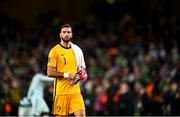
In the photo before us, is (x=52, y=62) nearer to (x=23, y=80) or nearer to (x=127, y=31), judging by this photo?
(x=23, y=80)

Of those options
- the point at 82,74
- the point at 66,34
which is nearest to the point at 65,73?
the point at 82,74

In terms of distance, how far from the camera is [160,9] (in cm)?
2683

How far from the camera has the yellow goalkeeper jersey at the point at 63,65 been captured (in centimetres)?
1409

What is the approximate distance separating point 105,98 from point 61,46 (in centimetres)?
849

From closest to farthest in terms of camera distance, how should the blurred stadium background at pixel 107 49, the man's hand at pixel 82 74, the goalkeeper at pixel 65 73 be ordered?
the man's hand at pixel 82 74, the goalkeeper at pixel 65 73, the blurred stadium background at pixel 107 49

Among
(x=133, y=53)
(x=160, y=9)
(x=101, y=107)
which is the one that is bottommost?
(x=101, y=107)

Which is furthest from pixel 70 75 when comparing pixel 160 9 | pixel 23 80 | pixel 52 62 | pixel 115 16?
pixel 115 16

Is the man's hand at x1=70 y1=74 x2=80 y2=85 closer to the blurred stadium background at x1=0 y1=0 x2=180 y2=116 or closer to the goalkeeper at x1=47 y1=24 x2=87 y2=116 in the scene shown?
the goalkeeper at x1=47 y1=24 x2=87 y2=116

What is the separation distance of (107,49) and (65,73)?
12597 mm

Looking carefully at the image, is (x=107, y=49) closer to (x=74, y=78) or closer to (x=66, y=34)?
(x=66, y=34)

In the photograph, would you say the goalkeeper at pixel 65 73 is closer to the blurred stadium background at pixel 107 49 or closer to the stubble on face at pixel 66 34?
the stubble on face at pixel 66 34

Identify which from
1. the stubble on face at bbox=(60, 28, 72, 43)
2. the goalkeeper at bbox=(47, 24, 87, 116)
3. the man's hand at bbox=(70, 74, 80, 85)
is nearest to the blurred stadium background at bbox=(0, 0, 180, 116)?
the goalkeeper at bbox=(47, 24, 87, 116)

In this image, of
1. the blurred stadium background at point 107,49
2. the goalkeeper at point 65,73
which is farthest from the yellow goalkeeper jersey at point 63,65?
the blurred stadium background at point 107,49

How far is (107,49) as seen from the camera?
26.5 metres
